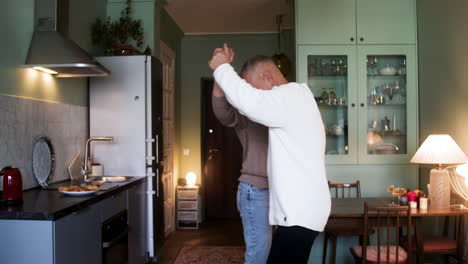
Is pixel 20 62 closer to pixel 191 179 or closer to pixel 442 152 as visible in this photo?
pixel 442 152

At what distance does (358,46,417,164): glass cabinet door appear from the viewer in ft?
12.7

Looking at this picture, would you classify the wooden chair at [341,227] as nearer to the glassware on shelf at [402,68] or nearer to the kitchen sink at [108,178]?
the glassware on shelf at [402,68]

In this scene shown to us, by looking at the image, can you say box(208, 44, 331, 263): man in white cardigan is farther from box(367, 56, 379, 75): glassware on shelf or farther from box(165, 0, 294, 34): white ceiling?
box(165, 0, 294, 34): white ceiling

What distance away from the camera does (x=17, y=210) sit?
6.98 ft

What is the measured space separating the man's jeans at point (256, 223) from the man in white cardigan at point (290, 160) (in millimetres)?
214

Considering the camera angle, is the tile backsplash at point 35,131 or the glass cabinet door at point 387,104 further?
the glass cabinet door at point 387,104

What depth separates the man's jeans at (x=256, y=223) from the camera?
1791 millimetres

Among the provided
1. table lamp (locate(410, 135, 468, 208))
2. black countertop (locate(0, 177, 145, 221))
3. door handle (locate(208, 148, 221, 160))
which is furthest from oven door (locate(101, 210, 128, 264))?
door handle (locate(208, 148, 221, 160))

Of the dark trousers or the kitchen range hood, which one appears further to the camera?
the kitchen range hood

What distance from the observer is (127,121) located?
3.92 m

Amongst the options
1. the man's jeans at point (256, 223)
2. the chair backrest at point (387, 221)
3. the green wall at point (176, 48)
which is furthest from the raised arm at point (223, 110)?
the green wall at point (176, 48)

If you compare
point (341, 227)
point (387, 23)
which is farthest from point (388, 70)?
point (341, 227)

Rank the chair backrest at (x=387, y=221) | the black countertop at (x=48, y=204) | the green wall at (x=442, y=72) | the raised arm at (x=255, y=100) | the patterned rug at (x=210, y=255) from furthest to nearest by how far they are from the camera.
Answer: the patterned rug at (x=210, y=255)
the green wall at (x=442, y=72)
the chair backrest at (x=387, y=221)
the black countertop at (x=48, y=204)
the raised arm at (x=255, y=100)

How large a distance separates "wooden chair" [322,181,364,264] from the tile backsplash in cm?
219
